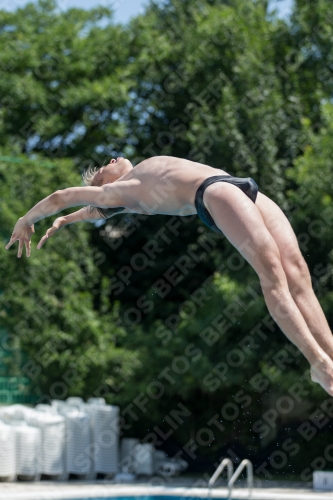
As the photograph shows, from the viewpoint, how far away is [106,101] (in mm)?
16469

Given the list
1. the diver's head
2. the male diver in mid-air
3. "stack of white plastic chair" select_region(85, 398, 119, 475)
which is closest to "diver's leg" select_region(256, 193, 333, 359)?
the male diver in mid-air

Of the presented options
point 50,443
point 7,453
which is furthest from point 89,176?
point 50,443

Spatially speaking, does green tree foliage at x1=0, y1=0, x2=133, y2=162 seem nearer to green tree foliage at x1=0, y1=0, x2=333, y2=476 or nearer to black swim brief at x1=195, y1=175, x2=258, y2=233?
green tree foliage at x1=0, y1=0, x2=333, y2=476

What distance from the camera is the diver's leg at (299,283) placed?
3.62m

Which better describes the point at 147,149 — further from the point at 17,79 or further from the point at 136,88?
the point at 17,79

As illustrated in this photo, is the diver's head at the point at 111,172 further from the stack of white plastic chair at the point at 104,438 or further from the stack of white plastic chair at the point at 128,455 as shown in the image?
the stack of white plastic chair at the point at 128,455

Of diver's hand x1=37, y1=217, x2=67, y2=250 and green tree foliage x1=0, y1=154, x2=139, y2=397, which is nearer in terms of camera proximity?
diver's hand x1=37, y1=217, x2=67, y2=250

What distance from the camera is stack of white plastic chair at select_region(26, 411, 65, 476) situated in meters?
11.7

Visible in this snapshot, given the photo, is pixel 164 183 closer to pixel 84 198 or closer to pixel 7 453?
pixel 84 198

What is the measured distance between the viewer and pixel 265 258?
11.2ft

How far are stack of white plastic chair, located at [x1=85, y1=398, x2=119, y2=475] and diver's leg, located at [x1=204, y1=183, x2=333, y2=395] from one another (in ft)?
30.4

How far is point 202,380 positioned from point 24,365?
3.19 metres

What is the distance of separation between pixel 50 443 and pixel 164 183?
8.73m

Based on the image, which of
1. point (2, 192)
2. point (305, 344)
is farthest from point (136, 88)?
point (305, 344)
